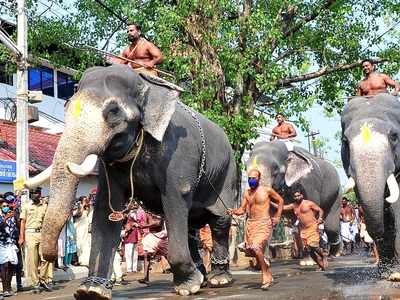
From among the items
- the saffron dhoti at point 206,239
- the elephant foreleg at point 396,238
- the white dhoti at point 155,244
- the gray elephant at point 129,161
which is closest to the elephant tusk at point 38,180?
the gray elephant at point 129,161

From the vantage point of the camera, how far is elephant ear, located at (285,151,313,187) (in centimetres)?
1459

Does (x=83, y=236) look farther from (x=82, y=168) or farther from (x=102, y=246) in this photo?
(x=82, y=168)

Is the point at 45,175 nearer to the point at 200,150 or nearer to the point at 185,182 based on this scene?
the point at 185,182

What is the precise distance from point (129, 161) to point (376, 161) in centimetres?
268

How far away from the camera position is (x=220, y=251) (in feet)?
34.2

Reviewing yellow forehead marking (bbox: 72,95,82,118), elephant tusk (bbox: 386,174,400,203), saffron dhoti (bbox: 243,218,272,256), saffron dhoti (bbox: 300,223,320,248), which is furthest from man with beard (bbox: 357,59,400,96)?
yellow forehead marking (bbox: 72,95,82,118)

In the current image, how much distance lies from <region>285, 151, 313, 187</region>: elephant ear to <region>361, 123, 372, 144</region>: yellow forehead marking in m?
6.02

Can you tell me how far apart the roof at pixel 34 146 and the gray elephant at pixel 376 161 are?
40.2ft

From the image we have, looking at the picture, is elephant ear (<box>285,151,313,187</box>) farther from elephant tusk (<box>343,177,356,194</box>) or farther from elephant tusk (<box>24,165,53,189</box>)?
elephant tusk (<box>24,165,53,189</box>)

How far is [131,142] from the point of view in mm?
7973

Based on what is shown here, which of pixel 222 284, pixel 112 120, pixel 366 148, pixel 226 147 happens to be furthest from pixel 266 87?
pixel 112 120

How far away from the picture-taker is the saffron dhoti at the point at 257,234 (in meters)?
9.64

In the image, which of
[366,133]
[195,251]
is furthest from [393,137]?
[195,251]

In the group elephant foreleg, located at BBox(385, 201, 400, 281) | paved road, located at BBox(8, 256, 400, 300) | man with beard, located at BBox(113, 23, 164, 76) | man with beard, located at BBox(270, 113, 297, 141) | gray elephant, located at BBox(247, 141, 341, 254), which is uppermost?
man with beard, located at BBox(270, 113, 297, 141)
